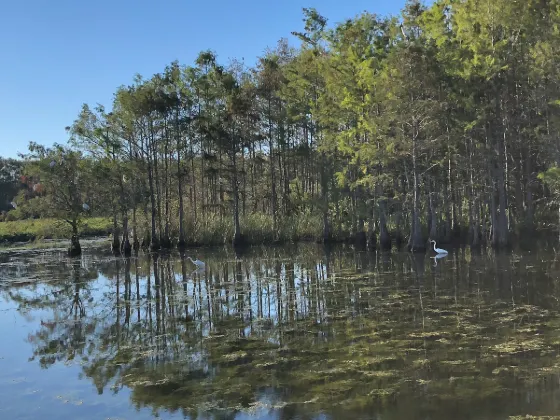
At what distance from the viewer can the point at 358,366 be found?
7441mm

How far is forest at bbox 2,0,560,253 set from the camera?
2142 cm

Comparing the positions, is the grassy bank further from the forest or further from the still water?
the still water

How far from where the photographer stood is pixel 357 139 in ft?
91.6

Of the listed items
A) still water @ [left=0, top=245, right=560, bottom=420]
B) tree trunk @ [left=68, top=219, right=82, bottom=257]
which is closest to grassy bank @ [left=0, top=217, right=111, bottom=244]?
tree trunk @ [left=68, top=219, right=82, bottom=257]

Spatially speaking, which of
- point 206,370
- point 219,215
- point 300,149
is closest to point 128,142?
point 219,215

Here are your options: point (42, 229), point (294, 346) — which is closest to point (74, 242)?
point (42, 229)

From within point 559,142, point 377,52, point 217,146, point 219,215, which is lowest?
point 219,215

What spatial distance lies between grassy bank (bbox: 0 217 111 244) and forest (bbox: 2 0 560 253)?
2.95ft

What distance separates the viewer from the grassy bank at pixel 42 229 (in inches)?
1184

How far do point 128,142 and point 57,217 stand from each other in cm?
651

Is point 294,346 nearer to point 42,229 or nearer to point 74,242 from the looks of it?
point 74,242

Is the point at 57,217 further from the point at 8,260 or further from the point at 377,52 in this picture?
the point at 377,52

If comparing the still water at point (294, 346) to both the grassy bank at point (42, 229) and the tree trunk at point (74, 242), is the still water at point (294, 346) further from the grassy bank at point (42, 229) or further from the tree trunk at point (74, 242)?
the grassy bank at point (42, 229)

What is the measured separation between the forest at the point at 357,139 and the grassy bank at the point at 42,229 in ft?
2.95
